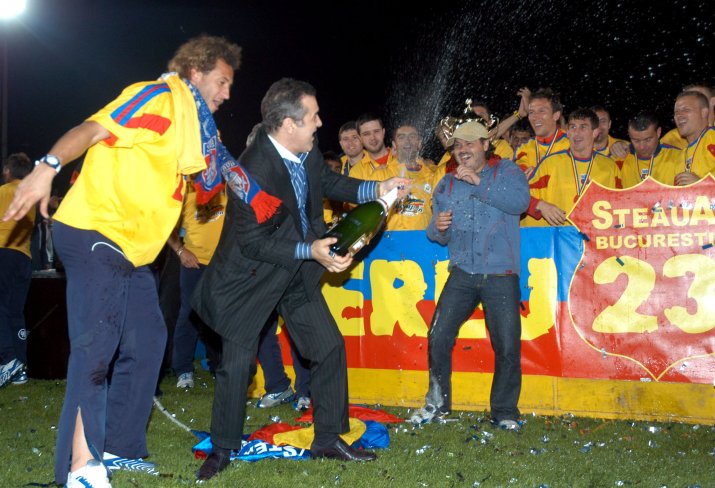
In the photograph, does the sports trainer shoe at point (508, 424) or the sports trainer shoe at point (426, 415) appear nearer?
the sports trainer shoe at point (508, 424)

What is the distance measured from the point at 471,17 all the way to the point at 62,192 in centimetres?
806

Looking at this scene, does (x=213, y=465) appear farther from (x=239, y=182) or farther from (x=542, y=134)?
(x=542, y=134)

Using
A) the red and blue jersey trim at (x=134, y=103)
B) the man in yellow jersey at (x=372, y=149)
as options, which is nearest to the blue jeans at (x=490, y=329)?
the man in yellow jersey at (x=372, y=149)

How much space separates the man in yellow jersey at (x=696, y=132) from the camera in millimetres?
6125

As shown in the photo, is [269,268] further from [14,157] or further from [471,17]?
[471,17]

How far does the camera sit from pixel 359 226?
13.7ft

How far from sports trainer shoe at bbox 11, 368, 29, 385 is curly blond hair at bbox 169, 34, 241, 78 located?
16.5 feet

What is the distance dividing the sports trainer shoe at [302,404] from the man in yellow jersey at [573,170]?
8.05 feet

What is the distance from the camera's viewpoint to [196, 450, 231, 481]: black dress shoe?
411cm

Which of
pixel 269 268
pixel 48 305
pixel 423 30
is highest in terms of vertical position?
pixel 423 30

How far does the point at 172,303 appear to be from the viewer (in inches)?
297

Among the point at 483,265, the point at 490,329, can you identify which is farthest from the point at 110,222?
the point at 490,329

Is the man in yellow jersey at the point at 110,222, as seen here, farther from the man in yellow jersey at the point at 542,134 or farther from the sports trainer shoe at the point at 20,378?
the sports trainer shoe at the point at 20,378

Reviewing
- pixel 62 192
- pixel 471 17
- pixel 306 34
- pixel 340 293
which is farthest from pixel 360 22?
pixel 340 293
